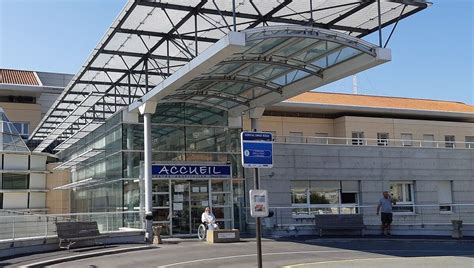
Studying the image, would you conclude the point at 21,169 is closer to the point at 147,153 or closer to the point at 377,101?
the point at 147,153

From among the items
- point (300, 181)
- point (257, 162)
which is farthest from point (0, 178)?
point (257, 162)

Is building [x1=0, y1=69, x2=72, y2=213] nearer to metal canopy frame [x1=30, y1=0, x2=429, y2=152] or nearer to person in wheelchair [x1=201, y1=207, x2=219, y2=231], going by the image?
metal canopy frame [x1=30, y1=0, x2=429, y2=152]

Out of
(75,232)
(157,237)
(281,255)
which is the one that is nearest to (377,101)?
(157,237)

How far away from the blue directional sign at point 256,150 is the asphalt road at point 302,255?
15.0ft

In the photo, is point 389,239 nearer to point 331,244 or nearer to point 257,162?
point 331,244

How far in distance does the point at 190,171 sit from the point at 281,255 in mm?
8226

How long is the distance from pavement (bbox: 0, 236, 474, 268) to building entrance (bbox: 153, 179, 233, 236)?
278 cm

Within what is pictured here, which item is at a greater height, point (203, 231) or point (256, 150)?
point (256, 150)

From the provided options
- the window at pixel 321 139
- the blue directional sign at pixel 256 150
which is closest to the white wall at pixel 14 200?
the window at pixel 321 139

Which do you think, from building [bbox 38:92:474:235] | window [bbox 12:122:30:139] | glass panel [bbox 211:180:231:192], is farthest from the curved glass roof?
window [bbox 12:122:30:139]

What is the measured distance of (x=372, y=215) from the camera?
2655 cm

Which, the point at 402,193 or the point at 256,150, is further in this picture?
the point at 402,193

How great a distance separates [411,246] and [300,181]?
9.28 metres

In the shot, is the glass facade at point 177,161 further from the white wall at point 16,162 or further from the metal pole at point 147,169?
the white wall at point 16,162
